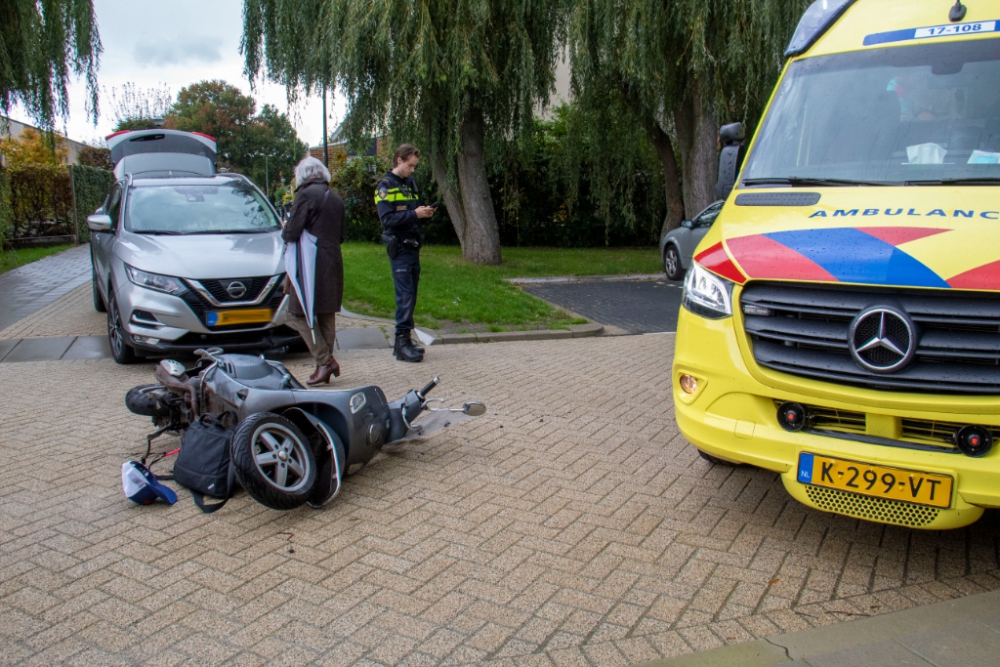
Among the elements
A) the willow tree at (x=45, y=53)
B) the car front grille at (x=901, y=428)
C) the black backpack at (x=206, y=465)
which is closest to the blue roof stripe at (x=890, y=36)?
the car front grille at (x=901, y=428)

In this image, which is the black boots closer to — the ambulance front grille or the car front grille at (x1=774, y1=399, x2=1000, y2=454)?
the car front grille at (x1=774, y1=399, x2=1000, y2=454)

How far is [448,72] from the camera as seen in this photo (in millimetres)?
13828

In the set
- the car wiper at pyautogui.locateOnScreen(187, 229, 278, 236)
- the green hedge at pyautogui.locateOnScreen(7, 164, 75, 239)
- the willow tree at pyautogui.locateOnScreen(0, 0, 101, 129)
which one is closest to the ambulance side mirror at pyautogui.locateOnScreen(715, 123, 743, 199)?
the car wiper at pyautogui.locateOnScreen(187, 229, 278, 236)

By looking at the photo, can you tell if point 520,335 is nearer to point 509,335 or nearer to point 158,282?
point 509,335

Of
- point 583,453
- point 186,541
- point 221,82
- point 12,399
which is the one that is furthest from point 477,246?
point 221,82

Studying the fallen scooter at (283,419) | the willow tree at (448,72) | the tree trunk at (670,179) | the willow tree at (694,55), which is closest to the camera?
the fallen scooter at (283,419)

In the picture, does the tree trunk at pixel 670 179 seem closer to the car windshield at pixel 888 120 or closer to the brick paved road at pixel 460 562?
the car windshield at pixel 888 120

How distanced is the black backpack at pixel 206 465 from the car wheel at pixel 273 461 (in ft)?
0.59

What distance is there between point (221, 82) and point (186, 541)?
73832 mm

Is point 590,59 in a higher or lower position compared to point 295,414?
higher

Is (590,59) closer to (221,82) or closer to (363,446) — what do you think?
(363,446)

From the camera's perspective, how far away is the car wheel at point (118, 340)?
8.05 metres

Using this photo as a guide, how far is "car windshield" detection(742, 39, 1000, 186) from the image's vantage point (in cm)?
424

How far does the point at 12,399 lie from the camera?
22.3ft
